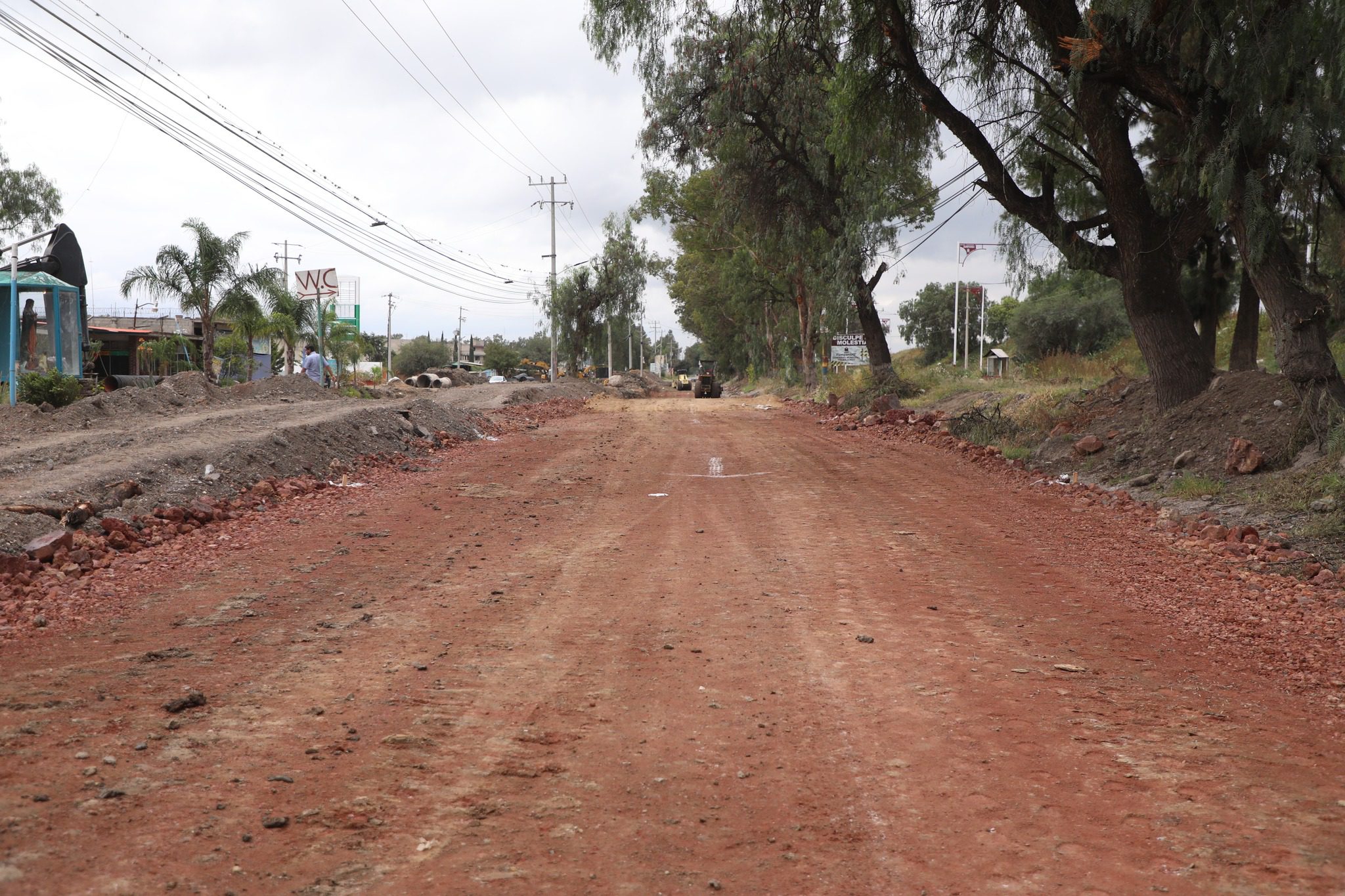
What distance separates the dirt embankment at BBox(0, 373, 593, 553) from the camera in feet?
30.9

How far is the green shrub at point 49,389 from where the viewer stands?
801 inches

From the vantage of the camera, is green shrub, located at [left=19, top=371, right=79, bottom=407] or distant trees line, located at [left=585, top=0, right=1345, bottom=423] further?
green shrub, located at [left=19, top=371, right=79, bottom=407]

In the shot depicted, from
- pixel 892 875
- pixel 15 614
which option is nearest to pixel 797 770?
pixel 892 875

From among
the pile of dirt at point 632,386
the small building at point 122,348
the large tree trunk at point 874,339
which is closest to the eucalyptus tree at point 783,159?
the large tree trunk at point 874,339

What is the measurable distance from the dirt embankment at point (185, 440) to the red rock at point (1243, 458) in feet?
37.6

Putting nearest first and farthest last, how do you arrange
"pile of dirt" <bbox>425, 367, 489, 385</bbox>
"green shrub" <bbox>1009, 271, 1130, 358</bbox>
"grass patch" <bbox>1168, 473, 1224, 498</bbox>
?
1. "grass patch" <bbox>1168, 473, 1224, 498</bbox>
2. "green shrub" <bbox>1009, 271, 1130, 358</bbox>
3. "pile of dirt" <bbox>425, 367, 489, 385</bbox>

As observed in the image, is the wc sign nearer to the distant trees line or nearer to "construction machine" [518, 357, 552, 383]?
the distant trees line

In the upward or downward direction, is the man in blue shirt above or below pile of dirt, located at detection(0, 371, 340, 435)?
above

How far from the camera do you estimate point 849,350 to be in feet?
104

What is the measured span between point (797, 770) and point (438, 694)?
1.87 m

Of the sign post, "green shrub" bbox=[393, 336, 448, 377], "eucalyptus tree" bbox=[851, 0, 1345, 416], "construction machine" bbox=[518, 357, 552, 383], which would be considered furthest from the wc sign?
"green shrub" bbox=[393, 336, 448, 377]

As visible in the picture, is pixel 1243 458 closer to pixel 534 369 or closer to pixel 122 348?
pixel 122 348

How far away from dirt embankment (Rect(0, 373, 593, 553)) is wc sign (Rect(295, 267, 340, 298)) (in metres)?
14.0

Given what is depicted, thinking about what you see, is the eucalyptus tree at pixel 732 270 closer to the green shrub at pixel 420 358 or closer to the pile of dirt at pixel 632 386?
the pile of dirt at pixel 632 386
